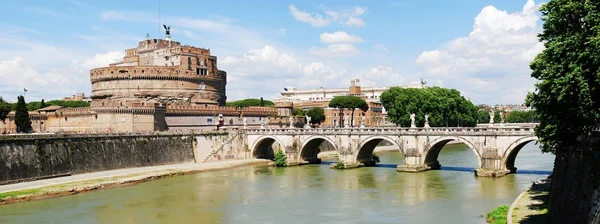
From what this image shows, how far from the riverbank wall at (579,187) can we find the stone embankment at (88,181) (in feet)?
89.6

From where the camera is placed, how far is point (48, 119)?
6594cm

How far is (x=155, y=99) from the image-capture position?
7288cm

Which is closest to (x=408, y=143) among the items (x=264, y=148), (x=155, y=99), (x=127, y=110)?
(x=264, y=148)

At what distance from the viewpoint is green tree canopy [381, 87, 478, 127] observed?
6831 centimetres

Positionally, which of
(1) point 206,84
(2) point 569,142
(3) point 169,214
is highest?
(1) point 206,84

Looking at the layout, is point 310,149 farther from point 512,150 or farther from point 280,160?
point 512,150

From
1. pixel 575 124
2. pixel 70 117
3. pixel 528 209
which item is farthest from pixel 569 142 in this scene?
pixel 70 117

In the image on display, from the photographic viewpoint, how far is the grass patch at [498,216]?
23906 mm

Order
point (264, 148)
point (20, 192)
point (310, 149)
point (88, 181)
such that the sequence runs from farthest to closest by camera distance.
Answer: point (264, 148) → point (310, 149) → point (88, 181) → point (20, 192)

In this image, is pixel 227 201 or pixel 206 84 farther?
pixel 206 84

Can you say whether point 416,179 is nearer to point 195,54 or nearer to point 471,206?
point 471,206

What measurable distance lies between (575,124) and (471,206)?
1118cm

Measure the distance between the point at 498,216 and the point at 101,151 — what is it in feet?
106

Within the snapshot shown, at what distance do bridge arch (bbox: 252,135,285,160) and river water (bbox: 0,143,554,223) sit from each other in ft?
39.8
